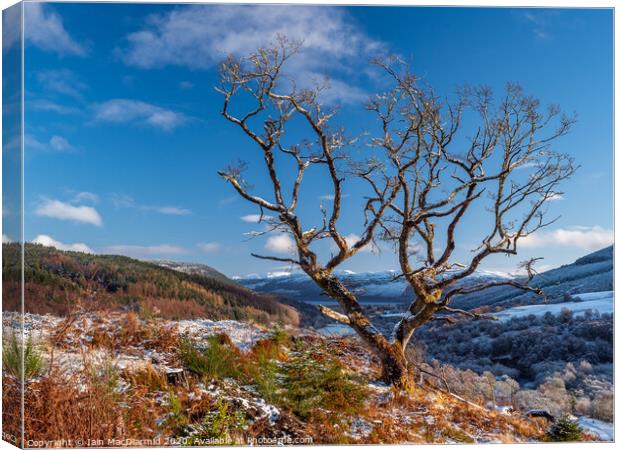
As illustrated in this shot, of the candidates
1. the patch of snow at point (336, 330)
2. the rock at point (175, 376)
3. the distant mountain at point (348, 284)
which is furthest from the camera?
the patch of snow at point (336, 330)

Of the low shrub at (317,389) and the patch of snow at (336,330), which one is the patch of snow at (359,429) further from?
the patch of snow at (336,330)

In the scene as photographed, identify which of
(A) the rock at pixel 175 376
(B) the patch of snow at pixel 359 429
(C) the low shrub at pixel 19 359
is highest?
(C) the low shrub at pixel 19 359

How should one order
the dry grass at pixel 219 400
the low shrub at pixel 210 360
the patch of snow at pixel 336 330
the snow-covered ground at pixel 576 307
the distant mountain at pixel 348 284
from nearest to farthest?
the dry grass at pixel 219 400
the low shrub at pixel 210 360
the snow-covered ground at pixel 576 307
the distant mountain at pixel 348 284
the patch of snow at pixel 336 330

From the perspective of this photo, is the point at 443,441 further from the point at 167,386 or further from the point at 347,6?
the point at 347,6

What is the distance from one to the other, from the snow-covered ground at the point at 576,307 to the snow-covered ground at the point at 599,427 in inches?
47.0

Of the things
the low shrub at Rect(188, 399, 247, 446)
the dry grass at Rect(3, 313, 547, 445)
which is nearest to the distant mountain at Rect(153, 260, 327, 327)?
the dry grass at Rect(3, 313, 547, 445)

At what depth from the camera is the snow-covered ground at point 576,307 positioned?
6084mm

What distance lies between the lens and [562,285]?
20.8 ft

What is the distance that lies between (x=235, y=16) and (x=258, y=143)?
129cm

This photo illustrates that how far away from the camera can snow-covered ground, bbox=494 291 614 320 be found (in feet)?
20.0

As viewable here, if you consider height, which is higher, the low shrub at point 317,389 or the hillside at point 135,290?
the hillside at point 135,290

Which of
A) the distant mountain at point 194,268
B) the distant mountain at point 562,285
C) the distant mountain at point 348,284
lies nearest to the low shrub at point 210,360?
the distant mountain at point 194,268

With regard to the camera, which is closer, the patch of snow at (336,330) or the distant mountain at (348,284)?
the distant mountain at (348,284)

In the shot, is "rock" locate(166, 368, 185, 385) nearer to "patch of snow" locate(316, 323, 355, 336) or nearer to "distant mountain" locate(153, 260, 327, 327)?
"distant mountain" locate(153, 260, 327, 327)
